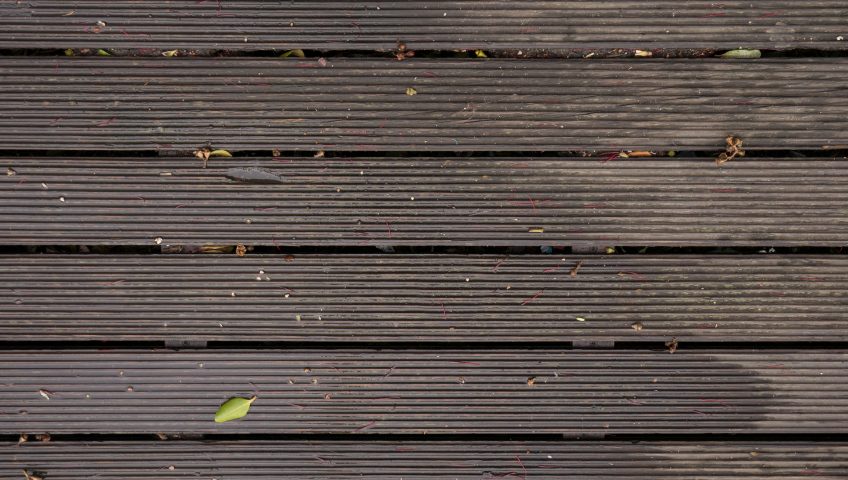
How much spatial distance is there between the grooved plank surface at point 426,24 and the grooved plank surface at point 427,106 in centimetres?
7

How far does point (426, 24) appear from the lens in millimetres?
1706

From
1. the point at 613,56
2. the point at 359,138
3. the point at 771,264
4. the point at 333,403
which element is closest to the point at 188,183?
the point at 359,138

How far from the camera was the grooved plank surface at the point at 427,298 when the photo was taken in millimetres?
1729

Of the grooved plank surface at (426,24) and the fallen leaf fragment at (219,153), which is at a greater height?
the grooved plank surface at (426,24)

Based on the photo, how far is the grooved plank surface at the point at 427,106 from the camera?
1.70 m

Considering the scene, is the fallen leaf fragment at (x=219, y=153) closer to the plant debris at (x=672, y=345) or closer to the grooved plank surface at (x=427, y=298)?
the grooved plank surface at (x=427, y=298)

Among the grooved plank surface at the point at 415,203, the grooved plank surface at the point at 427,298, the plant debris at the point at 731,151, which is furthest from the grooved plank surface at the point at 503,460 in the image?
the plant debris at the point at 731,151

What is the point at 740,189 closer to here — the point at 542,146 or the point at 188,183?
the point at 542,146

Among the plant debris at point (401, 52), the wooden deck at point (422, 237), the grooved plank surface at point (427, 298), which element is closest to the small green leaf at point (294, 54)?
the wooden deck at point (422, 237)

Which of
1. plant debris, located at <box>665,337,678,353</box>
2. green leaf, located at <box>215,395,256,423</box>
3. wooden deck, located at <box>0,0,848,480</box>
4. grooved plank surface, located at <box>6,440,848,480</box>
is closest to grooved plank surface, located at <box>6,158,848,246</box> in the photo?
wooden deck, located at <box>0,0,848,480</box>

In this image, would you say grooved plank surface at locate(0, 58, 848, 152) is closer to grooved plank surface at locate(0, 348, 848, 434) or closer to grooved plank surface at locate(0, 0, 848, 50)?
grooved plank surface at locate(0, 0, 848, 50)

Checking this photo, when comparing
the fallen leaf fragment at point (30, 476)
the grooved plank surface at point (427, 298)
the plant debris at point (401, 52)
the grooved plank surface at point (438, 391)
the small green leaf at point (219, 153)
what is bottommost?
the fallen leaf fragment at point (30, 476)

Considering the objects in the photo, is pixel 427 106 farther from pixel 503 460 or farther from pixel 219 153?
pixel 503 460

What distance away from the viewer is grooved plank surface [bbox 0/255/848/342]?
1.73 meters
